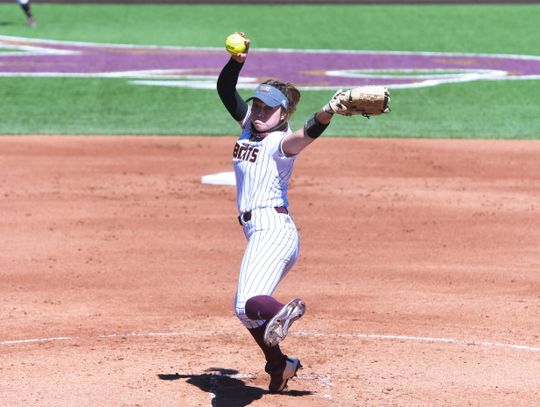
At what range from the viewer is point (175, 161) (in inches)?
691

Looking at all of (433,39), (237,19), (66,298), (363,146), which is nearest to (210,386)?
(66,298)

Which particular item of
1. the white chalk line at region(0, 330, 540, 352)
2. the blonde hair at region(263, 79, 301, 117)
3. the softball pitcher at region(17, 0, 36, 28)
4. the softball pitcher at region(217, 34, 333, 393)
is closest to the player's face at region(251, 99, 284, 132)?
the softball pitcher at region(217, 34, 333, 393)

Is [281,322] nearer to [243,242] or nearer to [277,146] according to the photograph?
[277,146]

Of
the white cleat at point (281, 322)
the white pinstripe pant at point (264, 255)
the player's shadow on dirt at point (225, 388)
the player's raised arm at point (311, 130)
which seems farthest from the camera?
the player's shadow on dirt at point (225, 388)

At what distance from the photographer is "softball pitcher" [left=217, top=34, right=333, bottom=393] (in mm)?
7629

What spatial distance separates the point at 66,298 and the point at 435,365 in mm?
3644

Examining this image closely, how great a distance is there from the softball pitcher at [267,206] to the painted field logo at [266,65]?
15.2 m

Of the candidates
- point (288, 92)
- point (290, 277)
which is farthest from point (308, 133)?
point (290, 277)

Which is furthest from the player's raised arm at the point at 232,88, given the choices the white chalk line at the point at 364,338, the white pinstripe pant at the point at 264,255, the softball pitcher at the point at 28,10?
the softball pitcher at the point at 28,10

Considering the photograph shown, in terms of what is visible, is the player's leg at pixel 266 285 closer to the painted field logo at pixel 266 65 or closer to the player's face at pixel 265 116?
the player's face at pixel 265 116

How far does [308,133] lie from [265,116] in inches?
26.2

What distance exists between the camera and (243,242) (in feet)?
42.2

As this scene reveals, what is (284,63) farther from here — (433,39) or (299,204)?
(299,204)

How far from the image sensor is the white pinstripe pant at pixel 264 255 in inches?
299
